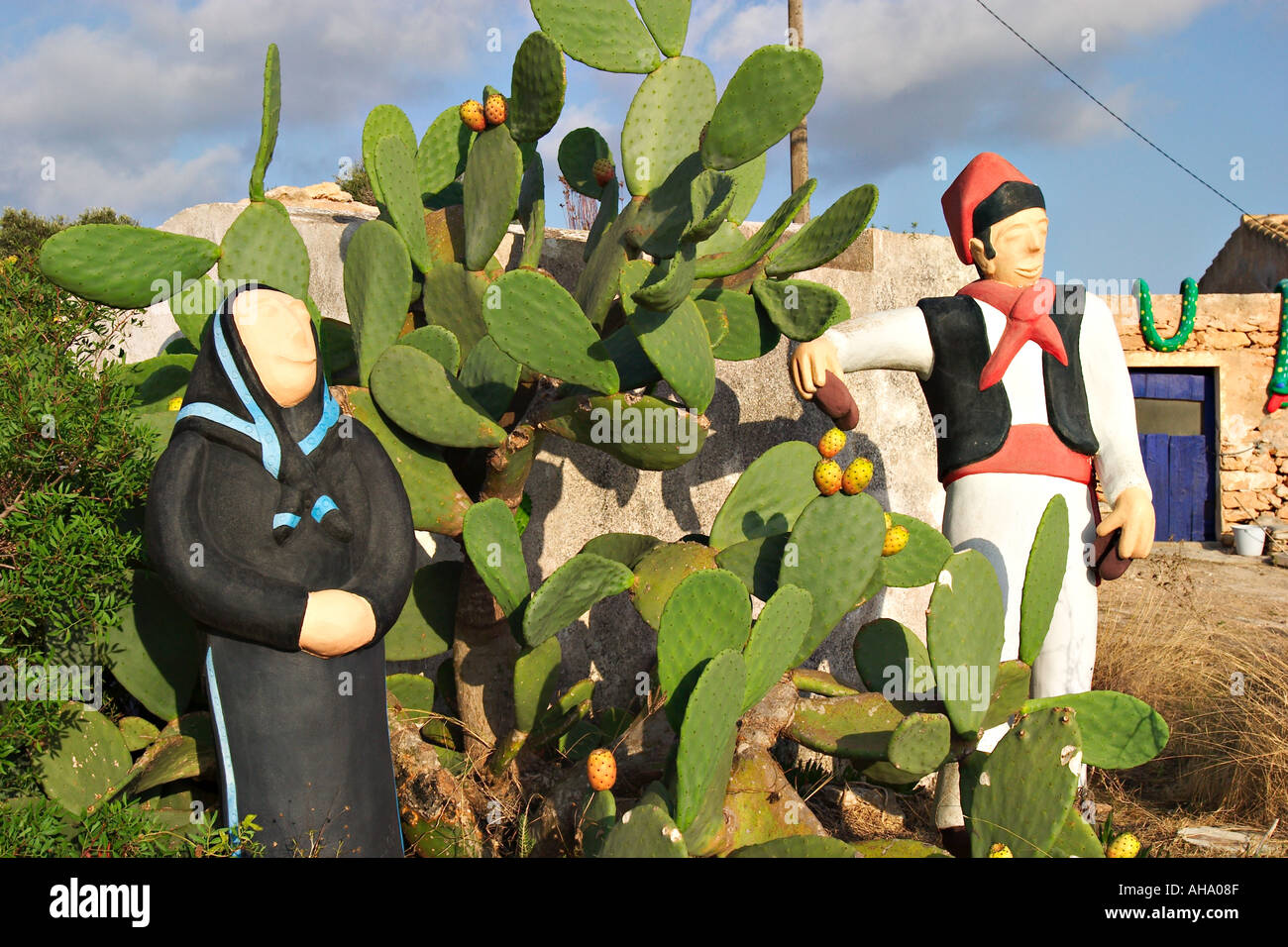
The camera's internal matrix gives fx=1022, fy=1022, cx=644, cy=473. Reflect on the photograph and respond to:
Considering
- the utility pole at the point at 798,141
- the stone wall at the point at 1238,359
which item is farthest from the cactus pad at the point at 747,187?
the stone wall at the point at 1238,359

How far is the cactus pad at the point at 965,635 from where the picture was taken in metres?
2.15

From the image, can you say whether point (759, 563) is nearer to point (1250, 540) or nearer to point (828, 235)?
point (828, 235)

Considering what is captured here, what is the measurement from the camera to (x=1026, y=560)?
2.66 m

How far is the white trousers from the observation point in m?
2.67

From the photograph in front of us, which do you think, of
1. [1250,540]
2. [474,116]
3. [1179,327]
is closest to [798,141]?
[1179,327]

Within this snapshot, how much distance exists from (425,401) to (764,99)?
104 cm

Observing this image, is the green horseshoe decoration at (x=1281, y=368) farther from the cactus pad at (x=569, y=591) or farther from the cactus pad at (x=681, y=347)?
the cactus pad at (x=569, y=591)

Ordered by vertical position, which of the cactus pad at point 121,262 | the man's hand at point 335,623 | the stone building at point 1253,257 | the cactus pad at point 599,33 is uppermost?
the stone building at point 1253,257

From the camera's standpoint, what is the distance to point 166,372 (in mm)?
2664

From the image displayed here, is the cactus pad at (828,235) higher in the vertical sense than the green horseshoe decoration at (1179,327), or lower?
lower

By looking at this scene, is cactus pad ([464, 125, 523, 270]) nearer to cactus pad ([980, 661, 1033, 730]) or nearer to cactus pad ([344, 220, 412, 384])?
cactus pad ([344, 220, 412, 384])

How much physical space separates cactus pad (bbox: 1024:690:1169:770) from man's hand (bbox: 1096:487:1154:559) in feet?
1.43

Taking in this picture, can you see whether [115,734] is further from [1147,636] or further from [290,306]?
[1147,636]

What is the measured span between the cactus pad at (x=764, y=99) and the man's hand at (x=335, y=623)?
1.27 meters
